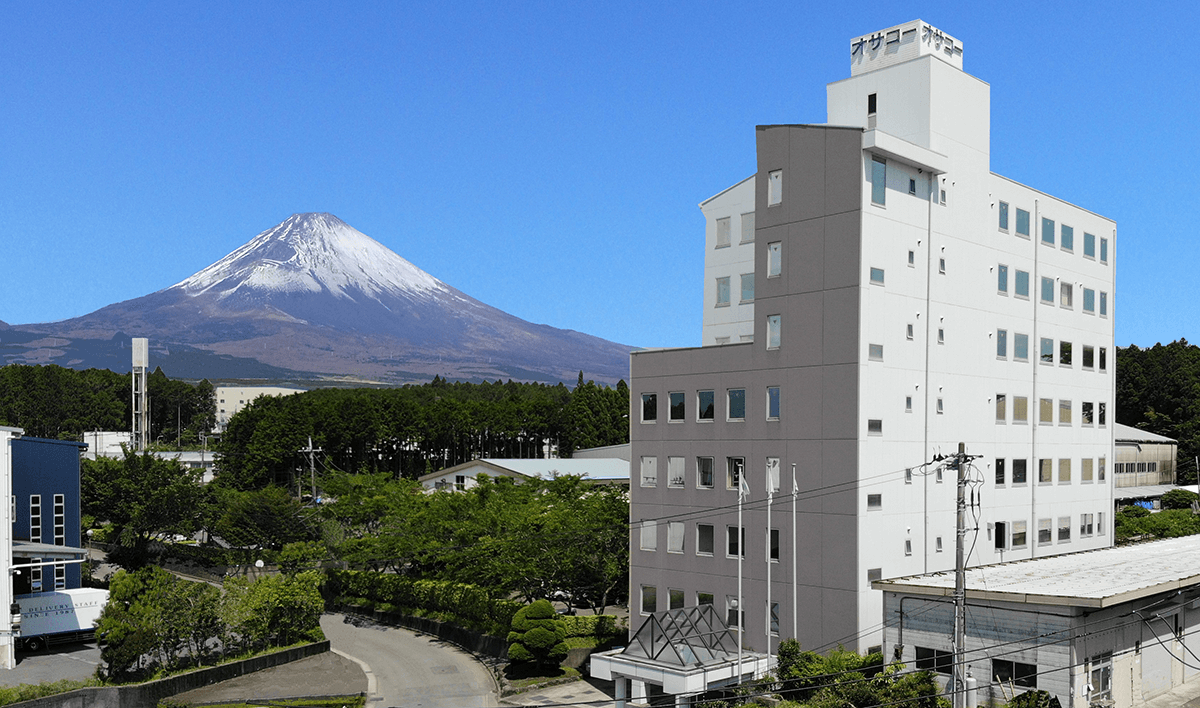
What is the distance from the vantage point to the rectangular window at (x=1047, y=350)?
49.9 meters

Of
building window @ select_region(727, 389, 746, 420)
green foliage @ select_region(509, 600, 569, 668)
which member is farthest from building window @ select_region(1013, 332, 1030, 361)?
green foliage @ select_region(509, 600, 569, 668)

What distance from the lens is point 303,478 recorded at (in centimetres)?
11400

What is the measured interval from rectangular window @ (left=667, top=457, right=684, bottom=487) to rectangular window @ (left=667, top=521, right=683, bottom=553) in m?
1.77

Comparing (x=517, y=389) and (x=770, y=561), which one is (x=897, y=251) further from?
(x=517, y=389)

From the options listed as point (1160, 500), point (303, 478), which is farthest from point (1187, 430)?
point (303, 478)

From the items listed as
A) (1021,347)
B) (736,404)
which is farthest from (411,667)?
(1021,347)

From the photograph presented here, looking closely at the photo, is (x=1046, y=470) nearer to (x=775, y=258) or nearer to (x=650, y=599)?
(x=775, y=258)

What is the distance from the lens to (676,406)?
46406mm

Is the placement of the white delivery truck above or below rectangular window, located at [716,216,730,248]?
below

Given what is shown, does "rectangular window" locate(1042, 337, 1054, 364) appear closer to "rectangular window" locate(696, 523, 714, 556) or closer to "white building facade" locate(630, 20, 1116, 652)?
"white building facade" locate(630, 20, 1116, 652)

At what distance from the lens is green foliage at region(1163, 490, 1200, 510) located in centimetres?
8981

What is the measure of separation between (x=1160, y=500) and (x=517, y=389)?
11736cm

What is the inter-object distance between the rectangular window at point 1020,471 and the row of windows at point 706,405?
44.7 ft

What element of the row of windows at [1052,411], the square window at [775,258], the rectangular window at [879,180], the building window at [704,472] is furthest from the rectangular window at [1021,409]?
the building window at [704,472]
